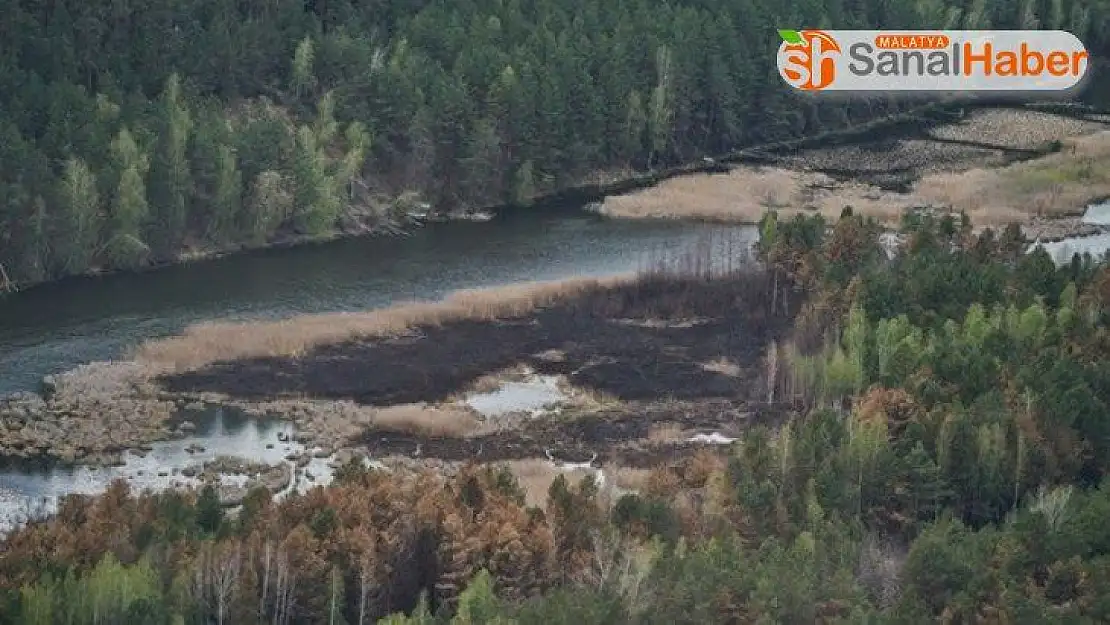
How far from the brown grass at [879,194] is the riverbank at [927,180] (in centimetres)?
5

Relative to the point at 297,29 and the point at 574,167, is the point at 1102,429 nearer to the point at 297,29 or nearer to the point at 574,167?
the point at 574,167

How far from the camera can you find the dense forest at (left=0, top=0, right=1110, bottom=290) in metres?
80.4

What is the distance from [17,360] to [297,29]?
36781 millimetres

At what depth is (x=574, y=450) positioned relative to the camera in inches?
2440

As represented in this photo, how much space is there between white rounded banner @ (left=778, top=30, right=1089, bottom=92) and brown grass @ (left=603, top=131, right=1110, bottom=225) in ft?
37.0

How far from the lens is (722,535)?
47750 millimetres

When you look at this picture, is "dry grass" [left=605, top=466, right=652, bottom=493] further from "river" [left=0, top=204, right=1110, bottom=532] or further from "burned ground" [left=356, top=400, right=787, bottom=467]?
"river" [left=0, top=204, right=1110, bottom=532]

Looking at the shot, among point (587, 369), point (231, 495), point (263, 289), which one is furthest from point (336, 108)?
point (231, 495)

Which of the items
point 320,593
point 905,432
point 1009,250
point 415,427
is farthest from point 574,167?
point 320,593

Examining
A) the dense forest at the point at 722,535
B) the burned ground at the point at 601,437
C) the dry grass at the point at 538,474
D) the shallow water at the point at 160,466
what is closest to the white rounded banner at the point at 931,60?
the burned ground at the point at 601,437

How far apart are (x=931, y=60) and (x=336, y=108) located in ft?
144

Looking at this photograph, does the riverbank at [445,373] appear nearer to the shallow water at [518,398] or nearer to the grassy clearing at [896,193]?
the shallow water at [518,398]

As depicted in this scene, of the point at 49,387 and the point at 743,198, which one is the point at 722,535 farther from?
the point at 743,198

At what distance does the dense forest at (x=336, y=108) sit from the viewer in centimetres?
8038
